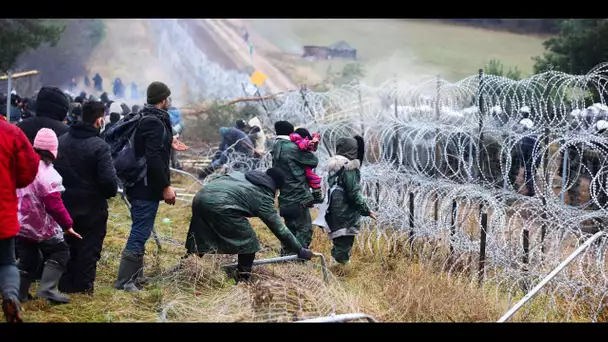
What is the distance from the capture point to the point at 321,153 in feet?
30.4

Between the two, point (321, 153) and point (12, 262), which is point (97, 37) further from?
point (12, 262)

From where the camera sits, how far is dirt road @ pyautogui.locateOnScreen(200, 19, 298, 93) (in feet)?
104

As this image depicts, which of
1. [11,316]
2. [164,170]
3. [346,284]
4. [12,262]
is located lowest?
[346,284]

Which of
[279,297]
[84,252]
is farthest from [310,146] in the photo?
[84,252]

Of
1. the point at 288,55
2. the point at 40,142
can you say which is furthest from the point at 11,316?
the point at 288,55

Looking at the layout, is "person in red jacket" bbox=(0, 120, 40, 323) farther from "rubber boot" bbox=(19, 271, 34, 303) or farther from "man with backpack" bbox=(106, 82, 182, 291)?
"man with backpack" bbox=(106, 82, 182, 291)

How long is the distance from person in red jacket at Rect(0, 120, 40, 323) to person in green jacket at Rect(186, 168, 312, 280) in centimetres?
150

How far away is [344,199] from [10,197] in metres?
3.11

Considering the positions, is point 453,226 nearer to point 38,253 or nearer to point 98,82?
point 38,253

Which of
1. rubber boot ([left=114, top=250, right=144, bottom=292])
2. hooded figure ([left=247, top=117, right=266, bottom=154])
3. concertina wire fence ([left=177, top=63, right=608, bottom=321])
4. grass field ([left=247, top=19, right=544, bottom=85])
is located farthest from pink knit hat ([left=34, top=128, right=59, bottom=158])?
grass field ([left=247, top=19, right=544, bottom=85])

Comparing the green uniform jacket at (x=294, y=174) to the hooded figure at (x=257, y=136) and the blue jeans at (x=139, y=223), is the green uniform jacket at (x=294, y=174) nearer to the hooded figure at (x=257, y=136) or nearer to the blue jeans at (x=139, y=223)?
the blue jeans at (x=139, y=223)

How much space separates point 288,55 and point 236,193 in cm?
3004

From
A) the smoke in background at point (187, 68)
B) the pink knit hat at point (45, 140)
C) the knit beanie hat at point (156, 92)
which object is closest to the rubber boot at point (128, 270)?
the pink knit hat at point (45, 140)

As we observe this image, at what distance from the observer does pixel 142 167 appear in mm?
5113
